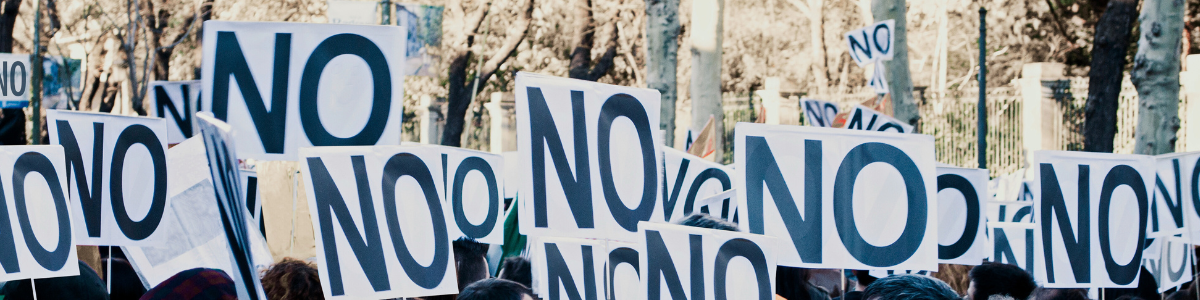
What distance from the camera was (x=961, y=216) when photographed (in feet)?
17.6

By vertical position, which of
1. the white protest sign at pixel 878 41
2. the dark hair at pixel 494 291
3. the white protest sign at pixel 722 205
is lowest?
the dark hair at pixel 494 291

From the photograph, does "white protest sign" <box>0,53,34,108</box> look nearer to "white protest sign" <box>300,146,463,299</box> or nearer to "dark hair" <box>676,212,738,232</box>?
"white protest sign" <box>300,146,463,299</box>

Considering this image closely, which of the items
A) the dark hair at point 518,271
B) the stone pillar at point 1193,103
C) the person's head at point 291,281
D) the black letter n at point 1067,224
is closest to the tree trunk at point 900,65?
the stone pillar at point 1193,103

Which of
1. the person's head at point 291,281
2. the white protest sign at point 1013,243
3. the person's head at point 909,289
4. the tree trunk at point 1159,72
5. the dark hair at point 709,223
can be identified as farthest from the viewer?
the tree trunk at point 1159,72

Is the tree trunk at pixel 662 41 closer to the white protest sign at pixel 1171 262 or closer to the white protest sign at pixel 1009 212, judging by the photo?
the white protest sign at pixel 1009 212

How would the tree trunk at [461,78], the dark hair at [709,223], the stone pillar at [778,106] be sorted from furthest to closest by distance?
the stone pillar at [778,106], the tree trunk at [461,78], the dark hair at [709,223]

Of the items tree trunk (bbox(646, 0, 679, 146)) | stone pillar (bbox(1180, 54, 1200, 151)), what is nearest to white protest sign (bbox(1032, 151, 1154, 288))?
tree trunk (bbox(646, 0, 679, 146))

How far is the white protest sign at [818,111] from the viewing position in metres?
13.5

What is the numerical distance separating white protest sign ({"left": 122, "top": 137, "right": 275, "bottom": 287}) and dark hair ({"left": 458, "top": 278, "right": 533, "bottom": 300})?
1140 millimetres

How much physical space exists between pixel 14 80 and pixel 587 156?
38.7 ft

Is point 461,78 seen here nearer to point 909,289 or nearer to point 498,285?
point 498,285

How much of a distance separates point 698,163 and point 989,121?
1406 centimetres

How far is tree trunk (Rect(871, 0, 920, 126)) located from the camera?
40.9 feet

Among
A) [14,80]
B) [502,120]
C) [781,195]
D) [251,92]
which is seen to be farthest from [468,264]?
[502,120]
